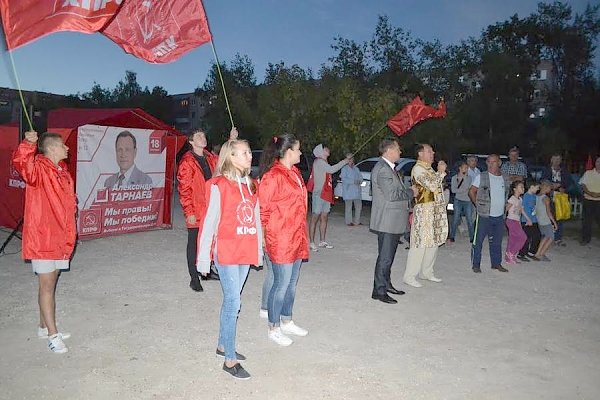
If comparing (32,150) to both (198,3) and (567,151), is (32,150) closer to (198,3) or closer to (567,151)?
(198,3)

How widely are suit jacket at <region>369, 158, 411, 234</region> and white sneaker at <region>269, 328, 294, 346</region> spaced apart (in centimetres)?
202

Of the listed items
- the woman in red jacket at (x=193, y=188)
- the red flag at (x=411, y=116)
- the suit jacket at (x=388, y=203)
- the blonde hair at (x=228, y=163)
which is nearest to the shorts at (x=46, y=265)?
the blonde hair at (x=228, y=163)

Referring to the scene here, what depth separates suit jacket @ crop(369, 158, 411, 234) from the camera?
6328mm

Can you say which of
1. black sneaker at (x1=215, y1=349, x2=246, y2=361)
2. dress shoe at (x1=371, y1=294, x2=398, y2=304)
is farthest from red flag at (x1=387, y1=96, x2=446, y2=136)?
black sneaker at (x1=215, y1=349, x2=246, y2=361)

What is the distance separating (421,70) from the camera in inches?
1303

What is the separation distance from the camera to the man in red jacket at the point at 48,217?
441 cm

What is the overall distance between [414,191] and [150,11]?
→ 3870 mm

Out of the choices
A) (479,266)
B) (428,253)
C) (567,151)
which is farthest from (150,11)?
(567,151)

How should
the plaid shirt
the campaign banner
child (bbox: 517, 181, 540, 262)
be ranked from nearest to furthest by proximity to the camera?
1. child (bbox: 517, 181, 540, 262)
2. the campaign banner
3. the plaid shirt

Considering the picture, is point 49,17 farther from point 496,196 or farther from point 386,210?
point 496,196

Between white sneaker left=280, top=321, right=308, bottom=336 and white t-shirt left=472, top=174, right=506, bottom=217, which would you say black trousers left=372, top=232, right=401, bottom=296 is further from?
white t-shirt left=472, top=174, right=506, bottom=217

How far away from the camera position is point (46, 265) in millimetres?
4484

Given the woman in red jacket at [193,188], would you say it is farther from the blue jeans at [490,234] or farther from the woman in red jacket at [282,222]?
the blue jeans at [490,234]

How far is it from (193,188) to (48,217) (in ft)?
7.70
